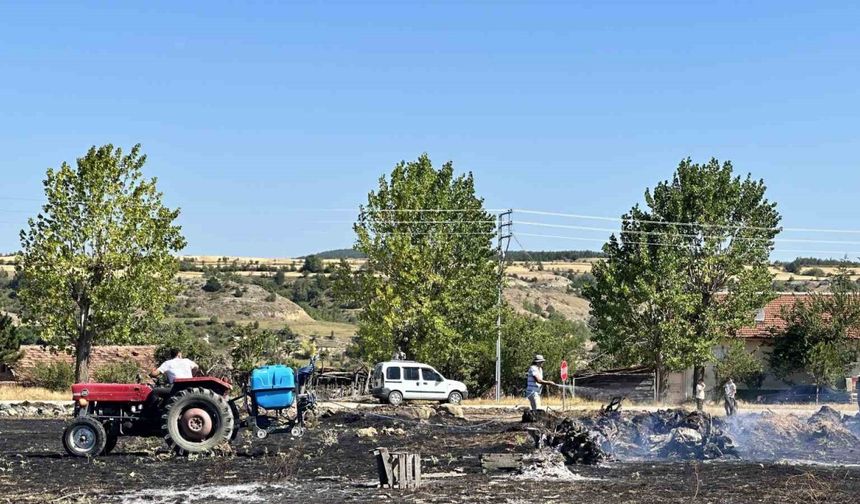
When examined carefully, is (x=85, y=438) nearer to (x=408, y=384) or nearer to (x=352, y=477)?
(x=352, y=477)

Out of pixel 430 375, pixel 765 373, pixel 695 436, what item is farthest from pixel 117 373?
pixel 765 373

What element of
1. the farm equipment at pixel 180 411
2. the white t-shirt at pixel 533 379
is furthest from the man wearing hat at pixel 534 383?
the farm equipment at pixel 180 411

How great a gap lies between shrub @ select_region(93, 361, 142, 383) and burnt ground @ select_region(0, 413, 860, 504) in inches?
913

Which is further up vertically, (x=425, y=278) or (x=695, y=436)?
(x=425, y=278)

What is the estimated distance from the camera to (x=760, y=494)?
1753 centimetres

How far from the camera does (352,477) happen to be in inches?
770

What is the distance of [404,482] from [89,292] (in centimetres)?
3057

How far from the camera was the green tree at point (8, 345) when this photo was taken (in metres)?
51.4

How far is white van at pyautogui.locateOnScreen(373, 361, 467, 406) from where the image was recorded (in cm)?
4409

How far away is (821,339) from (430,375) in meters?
26.1

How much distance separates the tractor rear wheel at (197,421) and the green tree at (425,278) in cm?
3035

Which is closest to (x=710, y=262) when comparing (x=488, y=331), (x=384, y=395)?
(x=488, y=331)

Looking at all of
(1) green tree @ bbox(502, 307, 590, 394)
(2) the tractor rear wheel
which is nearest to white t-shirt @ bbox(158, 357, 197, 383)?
(2) the tractor rear wheel

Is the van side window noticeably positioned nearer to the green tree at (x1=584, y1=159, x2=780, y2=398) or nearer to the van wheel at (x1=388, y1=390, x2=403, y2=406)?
the van wheel at (x1=388, y1=390, x2=403, y2=406)
